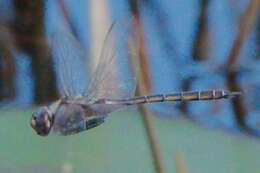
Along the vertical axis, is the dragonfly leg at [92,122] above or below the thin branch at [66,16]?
below

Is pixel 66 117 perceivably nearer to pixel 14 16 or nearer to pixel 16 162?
pixel 16 162

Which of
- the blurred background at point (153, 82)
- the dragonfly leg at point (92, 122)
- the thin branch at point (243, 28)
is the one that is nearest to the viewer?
the dragonfly leg at point (92, 122)

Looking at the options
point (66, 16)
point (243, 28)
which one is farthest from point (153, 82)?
point (243, 28)

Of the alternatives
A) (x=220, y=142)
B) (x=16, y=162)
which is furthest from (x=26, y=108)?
(x=220, y=142)

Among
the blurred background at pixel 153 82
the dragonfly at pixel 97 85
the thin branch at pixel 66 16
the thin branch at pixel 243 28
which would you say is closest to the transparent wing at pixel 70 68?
the dragonfly at pixel 97 85

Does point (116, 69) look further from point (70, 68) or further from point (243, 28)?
point (243, 28)

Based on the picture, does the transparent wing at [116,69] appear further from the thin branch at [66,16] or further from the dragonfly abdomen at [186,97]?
the thin branch at [66,16]
